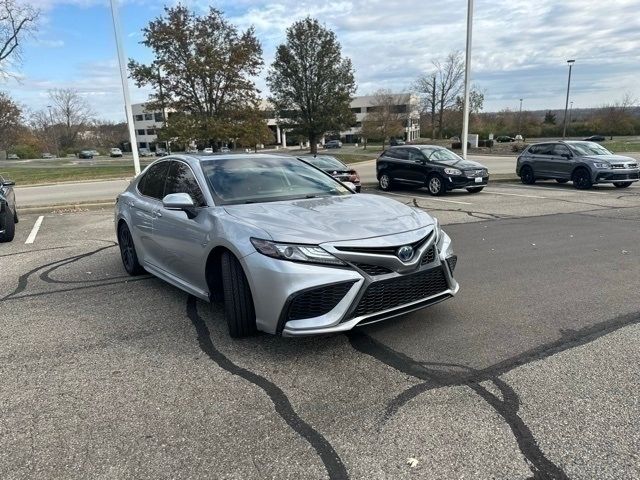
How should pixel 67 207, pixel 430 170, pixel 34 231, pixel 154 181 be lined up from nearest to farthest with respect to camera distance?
pixel 154 181, pixel 34 231, pixel 67 207, pixel 430 170

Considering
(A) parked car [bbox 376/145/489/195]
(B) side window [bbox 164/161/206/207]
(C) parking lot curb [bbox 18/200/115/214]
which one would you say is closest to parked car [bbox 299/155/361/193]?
(A) parked car [bbox 376/145/489/195]

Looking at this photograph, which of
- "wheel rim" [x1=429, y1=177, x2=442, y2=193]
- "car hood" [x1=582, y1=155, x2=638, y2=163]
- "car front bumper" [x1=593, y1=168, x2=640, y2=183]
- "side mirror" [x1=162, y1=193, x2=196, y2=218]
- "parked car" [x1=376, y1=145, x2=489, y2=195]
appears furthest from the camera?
"car hood" [x1=582, y1=155, x2=638, y2=163]

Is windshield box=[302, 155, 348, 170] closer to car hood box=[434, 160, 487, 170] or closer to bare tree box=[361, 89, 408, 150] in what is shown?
car hood box=[434, 160, 487, 170]

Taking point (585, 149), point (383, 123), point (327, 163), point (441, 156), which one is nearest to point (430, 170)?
point (441, 156)

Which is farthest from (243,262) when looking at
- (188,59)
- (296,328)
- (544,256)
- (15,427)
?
(188,59)

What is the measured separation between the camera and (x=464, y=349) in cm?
369

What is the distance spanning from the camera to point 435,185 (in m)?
15.4

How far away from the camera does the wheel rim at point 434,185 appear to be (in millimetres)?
15230

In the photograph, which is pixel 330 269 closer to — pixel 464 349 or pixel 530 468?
pixel 464 349

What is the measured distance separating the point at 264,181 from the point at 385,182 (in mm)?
12912

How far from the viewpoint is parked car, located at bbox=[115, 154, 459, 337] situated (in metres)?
3.37

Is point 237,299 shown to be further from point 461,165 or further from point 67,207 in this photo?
point 461,165

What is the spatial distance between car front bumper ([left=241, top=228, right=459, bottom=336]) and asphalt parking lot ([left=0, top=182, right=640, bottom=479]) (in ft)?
1.09

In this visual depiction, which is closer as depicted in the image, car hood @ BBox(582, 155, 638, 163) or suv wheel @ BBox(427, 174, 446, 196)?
suv wheel @ BBox(427, 174, 446, 196)
